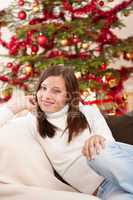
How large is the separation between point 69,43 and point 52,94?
1491mm

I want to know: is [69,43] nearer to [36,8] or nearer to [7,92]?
[36,8]

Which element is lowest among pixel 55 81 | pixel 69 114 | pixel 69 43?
pixel 69 114

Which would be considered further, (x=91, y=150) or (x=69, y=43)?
(x=69, y=43)

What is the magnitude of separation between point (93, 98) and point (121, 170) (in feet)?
6.40

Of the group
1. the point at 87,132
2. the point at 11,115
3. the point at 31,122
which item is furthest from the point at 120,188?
the point at 11,115

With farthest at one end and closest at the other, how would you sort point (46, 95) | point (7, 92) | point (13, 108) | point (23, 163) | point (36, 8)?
1. point (7, 92)
2. point (36, 8)
3. point (13, 108)
4. point (46, 95)
5. point (23, 163)

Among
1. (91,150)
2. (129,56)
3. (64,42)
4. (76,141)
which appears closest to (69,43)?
(64,42)

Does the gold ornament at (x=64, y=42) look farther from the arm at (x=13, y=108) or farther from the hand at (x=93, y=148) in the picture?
the hand at (x=93, y=148)

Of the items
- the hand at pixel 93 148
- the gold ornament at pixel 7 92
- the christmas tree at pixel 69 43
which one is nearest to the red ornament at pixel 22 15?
the christmas tree at pixel 69 43

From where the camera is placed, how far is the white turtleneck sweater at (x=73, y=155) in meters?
1.61

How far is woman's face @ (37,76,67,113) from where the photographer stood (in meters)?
1.72

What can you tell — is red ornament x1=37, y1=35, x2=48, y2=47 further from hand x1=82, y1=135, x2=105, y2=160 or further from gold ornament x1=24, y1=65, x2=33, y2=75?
hand x1=82, y1=135, x2=105, y2=160

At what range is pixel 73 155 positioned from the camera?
5.39ft

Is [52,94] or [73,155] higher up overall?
[52,94]
